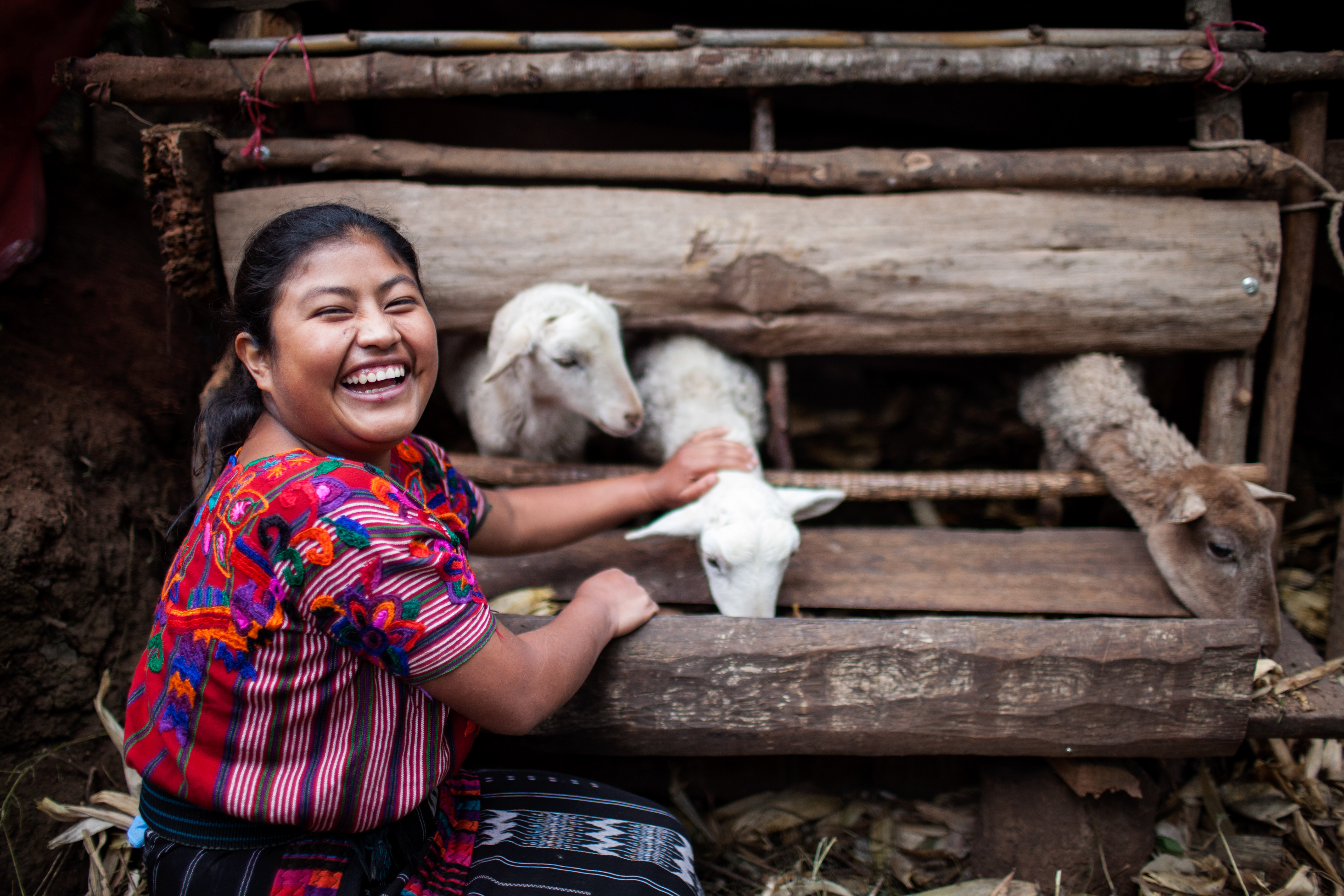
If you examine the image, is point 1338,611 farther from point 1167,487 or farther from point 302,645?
point 302,645

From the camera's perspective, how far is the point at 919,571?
2723 millimetres

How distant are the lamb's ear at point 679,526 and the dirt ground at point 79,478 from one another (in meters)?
1.90

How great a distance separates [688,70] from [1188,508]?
2.56 m

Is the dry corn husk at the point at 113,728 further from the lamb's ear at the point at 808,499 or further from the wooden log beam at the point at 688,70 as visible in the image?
the lamb's ear at the point at 808,499

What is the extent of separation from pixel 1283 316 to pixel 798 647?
283 cm

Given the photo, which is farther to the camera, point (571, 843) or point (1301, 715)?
point (1301, 715)

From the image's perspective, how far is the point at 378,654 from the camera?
1.37 metres

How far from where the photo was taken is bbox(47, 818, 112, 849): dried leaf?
2.24 m

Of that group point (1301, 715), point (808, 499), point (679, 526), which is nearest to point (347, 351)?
point (679, 526)

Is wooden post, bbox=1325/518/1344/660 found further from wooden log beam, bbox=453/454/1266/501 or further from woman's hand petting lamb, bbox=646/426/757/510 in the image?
woman's hand petting lamb, bbox=646/426/757/510

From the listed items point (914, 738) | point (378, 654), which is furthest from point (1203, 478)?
point (378, 654)

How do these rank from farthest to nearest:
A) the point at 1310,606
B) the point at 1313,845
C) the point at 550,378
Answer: the point at 1310,606 → the point at 550,378 → the point at 1313,845

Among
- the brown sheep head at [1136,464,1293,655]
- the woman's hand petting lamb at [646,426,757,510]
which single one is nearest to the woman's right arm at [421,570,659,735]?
the woman's hand petting lamb at [646,426,757,510]

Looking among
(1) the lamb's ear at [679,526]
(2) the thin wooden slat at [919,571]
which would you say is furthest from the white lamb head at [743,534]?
(2) the thin wooden slat at [919,571]
